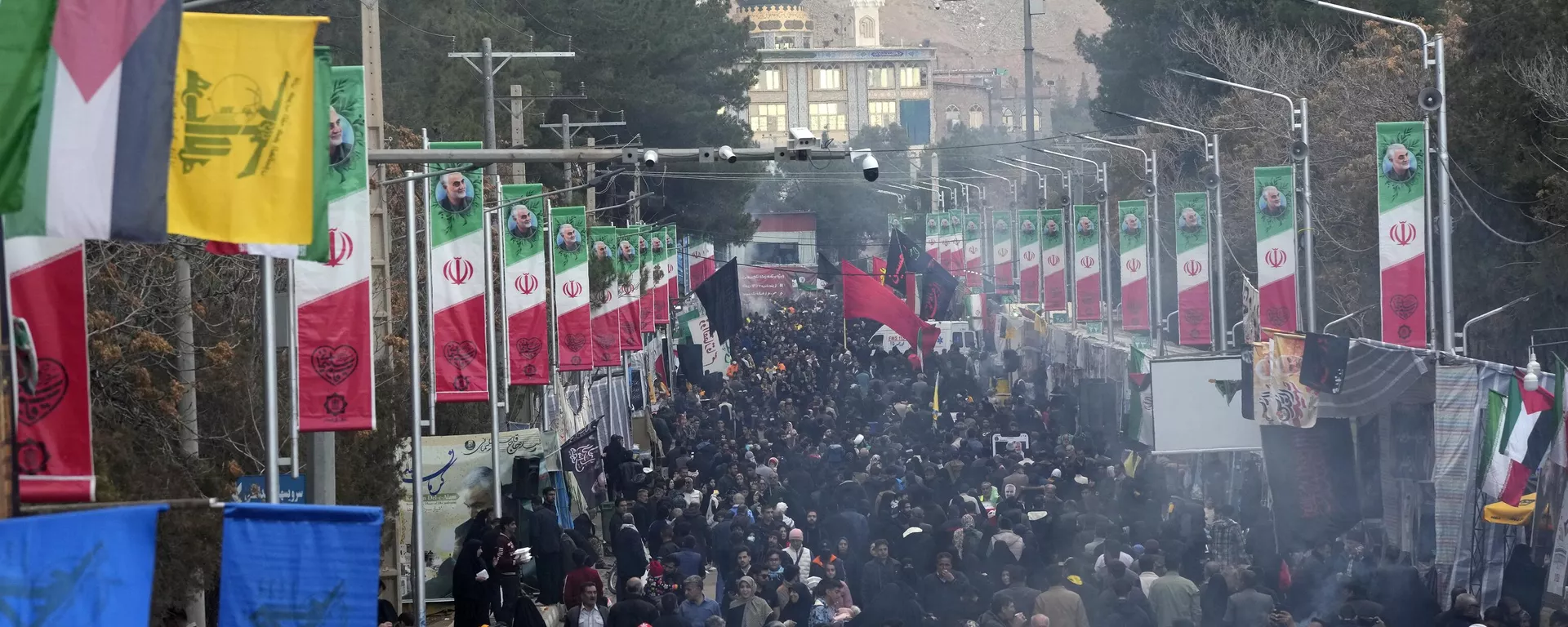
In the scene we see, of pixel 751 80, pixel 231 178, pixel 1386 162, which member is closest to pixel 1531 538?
pixel 1386 162

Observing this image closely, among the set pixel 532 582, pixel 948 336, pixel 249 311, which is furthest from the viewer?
pixel 948 336

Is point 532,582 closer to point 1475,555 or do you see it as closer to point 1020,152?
point 1475,555

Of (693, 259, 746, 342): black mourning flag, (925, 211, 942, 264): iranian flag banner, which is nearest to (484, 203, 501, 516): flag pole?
(693, 259, 746, 342): black mourning flag

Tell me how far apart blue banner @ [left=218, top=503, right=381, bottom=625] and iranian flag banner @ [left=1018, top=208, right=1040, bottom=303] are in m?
38.0

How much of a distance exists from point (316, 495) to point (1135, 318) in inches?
949

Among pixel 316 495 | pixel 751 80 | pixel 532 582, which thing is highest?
pixel 751 80

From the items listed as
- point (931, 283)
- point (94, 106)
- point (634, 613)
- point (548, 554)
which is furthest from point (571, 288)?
point (94, 106)

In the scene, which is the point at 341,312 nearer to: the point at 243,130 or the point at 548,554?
the point at 243,130

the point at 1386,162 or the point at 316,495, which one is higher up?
the point at 1386,162

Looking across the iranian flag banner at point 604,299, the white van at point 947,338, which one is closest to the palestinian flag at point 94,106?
the iranian flag banner at point 604,299

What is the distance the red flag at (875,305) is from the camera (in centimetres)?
3309

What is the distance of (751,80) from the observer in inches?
2478

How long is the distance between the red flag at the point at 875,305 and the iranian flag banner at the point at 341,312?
A: 2070 centimetres

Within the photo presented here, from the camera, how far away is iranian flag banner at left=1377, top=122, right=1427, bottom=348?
771 inches
